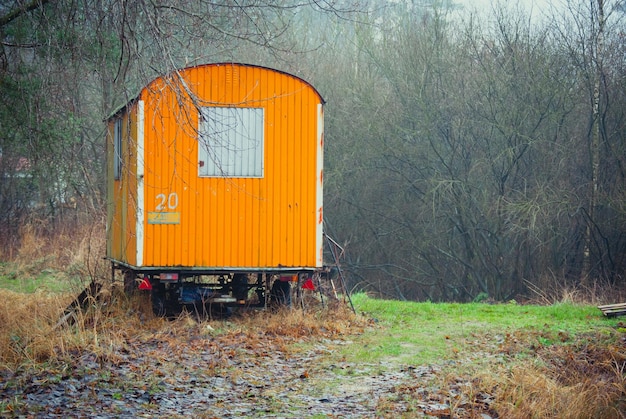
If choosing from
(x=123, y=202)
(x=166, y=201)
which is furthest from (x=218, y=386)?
(x=123, y=202)

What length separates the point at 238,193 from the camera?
35.2 feet

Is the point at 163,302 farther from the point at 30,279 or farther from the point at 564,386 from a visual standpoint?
the point at 30,279

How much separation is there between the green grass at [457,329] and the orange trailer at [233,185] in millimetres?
1771

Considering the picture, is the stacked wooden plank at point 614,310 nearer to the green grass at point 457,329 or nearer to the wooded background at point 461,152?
the green grass at point 457,329

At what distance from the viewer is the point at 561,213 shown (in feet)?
65.3

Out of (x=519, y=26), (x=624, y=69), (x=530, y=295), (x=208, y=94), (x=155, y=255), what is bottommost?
(x=530, y=295)

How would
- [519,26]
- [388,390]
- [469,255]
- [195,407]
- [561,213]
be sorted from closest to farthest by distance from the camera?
[195,407] < [388,390] < [561,213] < [519,26] < [469,255]

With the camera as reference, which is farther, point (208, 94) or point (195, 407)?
point (208, 94)

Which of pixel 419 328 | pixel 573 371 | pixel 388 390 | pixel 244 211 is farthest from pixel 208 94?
pixel 573 371

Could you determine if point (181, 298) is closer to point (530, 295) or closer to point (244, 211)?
point (244, 211)

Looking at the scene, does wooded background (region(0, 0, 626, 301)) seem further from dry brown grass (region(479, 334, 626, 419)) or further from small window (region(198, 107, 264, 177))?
dry brown grass (region(479, 334, 626, 419))

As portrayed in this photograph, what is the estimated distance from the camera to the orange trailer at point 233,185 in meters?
10.5

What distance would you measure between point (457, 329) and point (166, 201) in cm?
434

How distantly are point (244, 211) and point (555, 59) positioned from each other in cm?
1305
